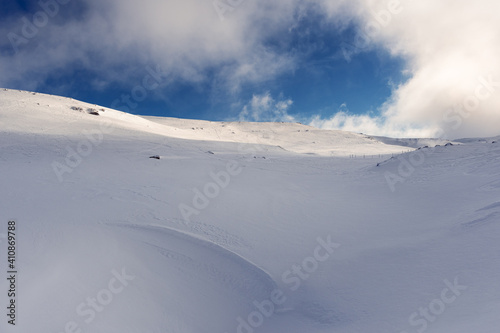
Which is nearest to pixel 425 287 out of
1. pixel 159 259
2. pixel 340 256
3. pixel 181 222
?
pixel 340 256

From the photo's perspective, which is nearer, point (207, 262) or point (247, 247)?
point (207, 262)

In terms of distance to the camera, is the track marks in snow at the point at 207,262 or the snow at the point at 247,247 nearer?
the snow at the point at 247,247

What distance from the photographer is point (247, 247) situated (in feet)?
24.1

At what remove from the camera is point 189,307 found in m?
5.72

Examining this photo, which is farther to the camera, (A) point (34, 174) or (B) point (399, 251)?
(A) point (34, 174)

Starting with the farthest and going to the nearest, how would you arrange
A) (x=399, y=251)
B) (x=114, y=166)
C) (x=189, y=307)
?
1. (x=114, y=166)
2. (x=399, y=251)
3. (x=189, y=307)

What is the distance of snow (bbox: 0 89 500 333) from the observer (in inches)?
193

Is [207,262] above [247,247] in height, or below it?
below

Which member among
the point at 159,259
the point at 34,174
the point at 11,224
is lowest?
the point at 159,259

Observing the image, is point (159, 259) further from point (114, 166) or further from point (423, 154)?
point (423, 154)

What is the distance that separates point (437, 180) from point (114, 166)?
12838mm

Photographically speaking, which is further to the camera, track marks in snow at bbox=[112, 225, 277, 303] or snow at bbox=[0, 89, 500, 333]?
track marks in snow at bbox=[112, 225, 277, 303]

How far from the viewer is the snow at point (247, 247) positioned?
193 inches

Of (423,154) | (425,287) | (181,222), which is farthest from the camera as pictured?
(423,154)
